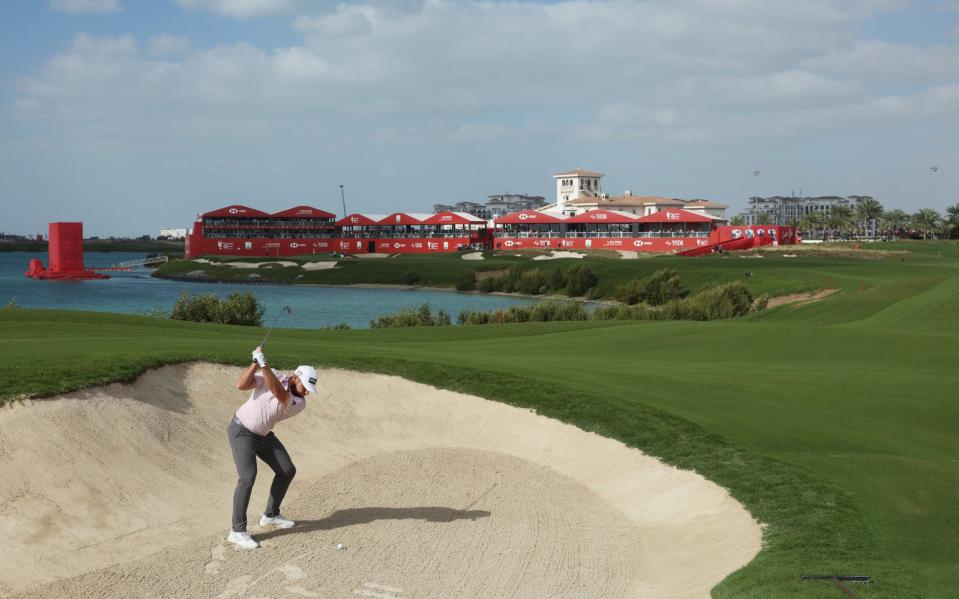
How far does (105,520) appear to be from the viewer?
12.0 meters

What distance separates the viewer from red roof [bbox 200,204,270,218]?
163000 millimetres

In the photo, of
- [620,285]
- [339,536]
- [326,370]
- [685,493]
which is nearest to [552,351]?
[326,370]

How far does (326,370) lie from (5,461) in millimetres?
8258

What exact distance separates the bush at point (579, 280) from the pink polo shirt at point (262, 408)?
272 ft

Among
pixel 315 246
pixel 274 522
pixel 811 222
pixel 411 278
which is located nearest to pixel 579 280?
pixel 411 278

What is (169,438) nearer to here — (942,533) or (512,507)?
(512,507)

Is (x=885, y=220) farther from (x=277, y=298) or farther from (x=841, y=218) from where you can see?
(x=277, y=298)

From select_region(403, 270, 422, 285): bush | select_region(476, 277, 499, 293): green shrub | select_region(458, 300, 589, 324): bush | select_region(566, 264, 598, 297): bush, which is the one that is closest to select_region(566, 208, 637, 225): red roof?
select_region(403, 270, 422, 285): bush

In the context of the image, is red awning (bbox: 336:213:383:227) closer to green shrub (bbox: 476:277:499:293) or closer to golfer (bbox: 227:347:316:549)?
green shrub (bbox: 476:277:499:293)

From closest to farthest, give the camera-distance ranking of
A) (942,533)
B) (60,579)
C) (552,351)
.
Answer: (60,579)
(942,533)
(552,351)

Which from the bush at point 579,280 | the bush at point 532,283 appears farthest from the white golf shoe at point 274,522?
the bush at point 532,283

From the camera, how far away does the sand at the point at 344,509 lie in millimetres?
10859

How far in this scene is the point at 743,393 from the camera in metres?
20.2

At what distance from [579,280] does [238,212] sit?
3447 inches
